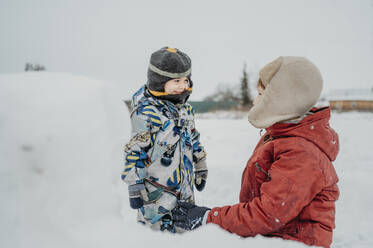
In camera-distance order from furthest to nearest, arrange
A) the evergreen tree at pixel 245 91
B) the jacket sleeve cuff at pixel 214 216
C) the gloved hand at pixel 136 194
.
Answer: the evergreen tree at pixel 245 91, the gloved hand at pixel 136 194, the jacket sleeve cuff at pixel 214 216

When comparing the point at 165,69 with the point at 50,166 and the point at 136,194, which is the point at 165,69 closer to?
the point at 136,194

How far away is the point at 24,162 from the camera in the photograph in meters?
1.11

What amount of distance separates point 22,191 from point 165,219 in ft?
3.63

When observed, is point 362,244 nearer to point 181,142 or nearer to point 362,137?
point 181,142

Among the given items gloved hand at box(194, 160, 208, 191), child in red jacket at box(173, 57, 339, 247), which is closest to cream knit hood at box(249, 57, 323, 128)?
child in red jacket at box(173, 57, 339, 247)

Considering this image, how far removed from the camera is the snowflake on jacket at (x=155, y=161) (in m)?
1.85

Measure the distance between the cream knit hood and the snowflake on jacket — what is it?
0.87 m

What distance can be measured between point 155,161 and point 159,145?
0.14 meters

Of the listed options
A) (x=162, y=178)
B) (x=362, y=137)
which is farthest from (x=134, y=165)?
Result: (x=362, y=137)

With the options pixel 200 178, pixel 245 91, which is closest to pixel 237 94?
pixel 245 91

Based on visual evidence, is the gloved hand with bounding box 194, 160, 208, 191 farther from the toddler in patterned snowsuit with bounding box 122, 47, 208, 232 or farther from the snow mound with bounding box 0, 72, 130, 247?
the snow mound with bounding box 0, 72, 130, 247

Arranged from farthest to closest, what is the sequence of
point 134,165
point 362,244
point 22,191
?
1. point 362,244
2. point 134,165
3. point 22,191

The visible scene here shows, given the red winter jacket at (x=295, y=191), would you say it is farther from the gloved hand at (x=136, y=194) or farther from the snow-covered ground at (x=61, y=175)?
the gloved hand at (x=136, y=194)

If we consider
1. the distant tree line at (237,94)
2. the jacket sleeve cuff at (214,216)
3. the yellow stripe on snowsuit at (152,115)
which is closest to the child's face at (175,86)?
the yellow stripe on snowsuit at (152,115)
